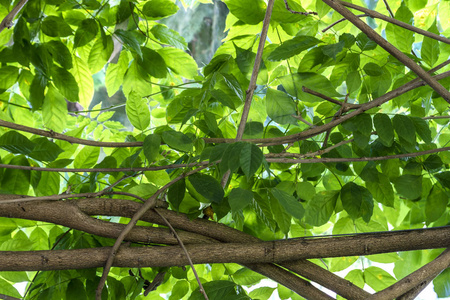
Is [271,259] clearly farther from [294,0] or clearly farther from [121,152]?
[294,0]

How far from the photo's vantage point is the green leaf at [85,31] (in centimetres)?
79

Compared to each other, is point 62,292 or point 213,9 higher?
point 213,9

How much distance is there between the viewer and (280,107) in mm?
615

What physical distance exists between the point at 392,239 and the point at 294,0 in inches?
18.6

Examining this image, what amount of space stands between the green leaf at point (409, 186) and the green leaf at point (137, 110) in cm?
44

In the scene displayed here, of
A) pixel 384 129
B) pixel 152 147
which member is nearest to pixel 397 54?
pixel 384 129

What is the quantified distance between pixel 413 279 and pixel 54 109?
68cm

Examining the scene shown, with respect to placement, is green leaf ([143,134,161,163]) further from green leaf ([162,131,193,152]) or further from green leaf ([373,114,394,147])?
green leaf ([373,114,394,147])

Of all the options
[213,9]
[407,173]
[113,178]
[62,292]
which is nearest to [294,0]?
[407,173]

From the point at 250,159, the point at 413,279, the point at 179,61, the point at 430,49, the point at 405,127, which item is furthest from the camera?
the point at 179,61

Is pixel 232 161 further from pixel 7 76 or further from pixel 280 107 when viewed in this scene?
pixel 7 76

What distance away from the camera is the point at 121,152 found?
33.1 inches

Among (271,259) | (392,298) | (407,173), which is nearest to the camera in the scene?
(392,298)

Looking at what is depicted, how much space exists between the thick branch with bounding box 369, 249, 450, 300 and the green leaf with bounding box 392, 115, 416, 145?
0.17m
